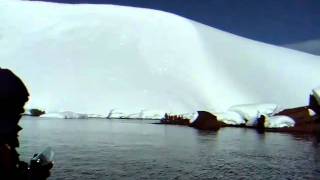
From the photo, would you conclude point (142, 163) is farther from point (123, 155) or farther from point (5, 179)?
point (5, 179)

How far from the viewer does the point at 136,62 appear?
73.6 meters

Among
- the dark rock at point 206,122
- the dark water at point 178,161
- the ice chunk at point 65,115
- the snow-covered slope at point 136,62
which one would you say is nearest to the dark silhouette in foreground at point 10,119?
the dark water at point 178,161

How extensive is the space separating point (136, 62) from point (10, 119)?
6845cm

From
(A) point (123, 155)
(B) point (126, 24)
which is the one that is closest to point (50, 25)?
(B) point (126, 24)

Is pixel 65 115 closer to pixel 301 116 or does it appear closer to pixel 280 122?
pixel 280 122

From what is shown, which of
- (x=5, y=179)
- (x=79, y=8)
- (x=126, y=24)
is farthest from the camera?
(x=79, y=8)

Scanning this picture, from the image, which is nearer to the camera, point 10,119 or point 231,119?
point 10,119

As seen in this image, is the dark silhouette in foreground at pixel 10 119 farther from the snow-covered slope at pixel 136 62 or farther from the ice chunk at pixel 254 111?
the snow-covered slope at pixel 136 62

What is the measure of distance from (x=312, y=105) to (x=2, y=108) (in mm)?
36028

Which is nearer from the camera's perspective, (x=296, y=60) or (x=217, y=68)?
(x=217, y=68)

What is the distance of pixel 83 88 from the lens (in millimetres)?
68062

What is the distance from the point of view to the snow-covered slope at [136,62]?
218 feet

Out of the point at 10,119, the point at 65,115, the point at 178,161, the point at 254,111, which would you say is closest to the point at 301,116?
the point at 254,111

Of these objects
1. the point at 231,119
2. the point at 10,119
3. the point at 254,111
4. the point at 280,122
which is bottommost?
the point at 10,119
